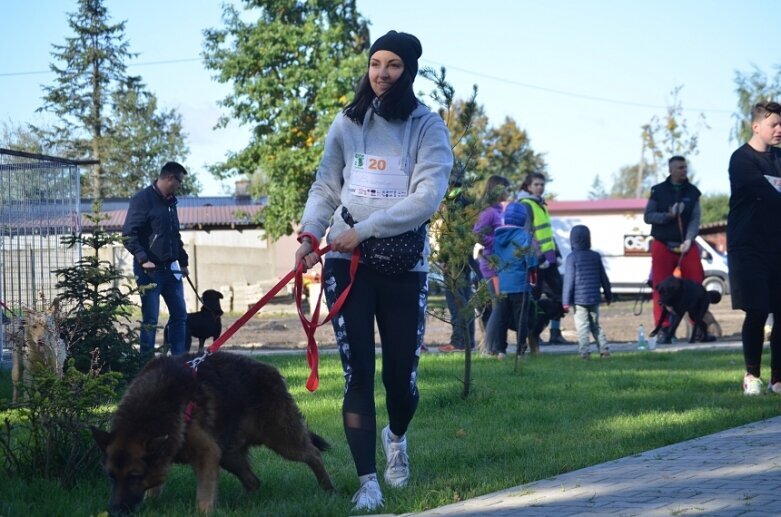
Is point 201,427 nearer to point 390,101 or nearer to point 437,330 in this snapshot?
point 390,101

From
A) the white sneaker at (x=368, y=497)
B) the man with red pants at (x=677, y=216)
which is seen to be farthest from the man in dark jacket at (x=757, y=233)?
the man with red pants at (x=677, y=216)

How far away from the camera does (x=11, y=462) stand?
5395mm

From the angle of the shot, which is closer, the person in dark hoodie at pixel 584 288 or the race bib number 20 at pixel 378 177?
the race bib number 20 at pixel 378 177

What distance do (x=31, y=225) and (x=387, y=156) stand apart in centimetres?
681

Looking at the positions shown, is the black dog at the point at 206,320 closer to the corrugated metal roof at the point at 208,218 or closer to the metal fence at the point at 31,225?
the metal fence at the point at 31,225

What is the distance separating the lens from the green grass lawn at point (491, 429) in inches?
195

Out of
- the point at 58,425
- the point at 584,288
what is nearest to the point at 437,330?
the point at 584,288

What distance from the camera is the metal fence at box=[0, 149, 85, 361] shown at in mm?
10414

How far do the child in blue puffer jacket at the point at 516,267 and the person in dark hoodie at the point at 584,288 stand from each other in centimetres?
80

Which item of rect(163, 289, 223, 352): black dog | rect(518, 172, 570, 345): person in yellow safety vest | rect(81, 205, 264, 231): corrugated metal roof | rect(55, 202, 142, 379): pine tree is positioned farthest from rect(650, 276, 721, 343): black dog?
rect(81, 205, 264, 231): corrugated metal roof

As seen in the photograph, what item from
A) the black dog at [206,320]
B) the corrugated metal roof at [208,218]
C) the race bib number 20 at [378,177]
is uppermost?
the corrugated metal roof at [208,218]

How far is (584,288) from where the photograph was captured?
12594 millimetres

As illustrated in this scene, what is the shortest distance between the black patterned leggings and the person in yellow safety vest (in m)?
7.67

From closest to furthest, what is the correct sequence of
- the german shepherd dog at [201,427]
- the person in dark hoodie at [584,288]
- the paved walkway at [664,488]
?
the paved walkway at [664,488] → the german shepherd dog at [201,427] → the person in dark hoodie at [584,288]
